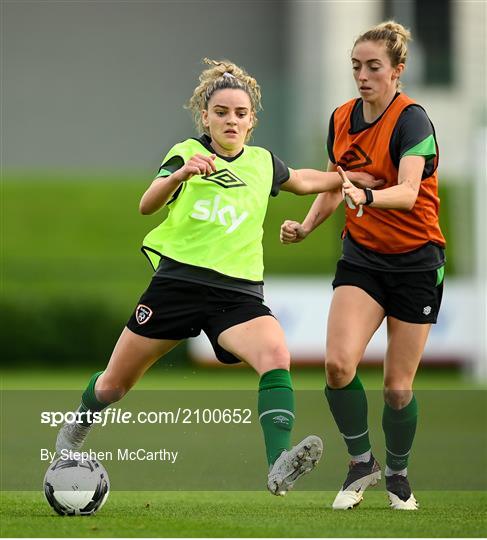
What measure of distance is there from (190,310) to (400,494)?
58.6 inches

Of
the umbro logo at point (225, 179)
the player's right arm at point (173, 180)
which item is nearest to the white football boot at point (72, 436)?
the player's right arm at point (173, 180)

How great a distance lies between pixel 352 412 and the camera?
6324 millimetres

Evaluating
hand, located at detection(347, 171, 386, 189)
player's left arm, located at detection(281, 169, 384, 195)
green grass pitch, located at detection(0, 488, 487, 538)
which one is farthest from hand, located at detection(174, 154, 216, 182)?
green grass pitch, located at detection(0, 488, 487, 538)

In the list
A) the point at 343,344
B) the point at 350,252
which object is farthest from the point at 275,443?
the point at 350,252

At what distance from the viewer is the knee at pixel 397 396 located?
20.8 feet

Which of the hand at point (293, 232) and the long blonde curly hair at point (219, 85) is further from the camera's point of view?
the hand at point (293, 232)

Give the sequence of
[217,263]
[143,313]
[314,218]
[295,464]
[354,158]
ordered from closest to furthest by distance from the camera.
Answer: [295,464] → [217,263] → [143,313] → [354,158] → [314,218]

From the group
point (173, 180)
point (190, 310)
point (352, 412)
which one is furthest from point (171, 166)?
point (352, 412)

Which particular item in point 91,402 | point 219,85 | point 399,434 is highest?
point 219,85

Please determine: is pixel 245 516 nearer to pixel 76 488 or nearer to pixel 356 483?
pixel 356 483

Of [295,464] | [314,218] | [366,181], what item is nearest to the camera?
[295,464]

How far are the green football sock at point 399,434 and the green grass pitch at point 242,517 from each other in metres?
0.25

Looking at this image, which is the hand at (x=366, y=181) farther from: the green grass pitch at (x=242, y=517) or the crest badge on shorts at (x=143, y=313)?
the green grass pitch at (x=242, y=517)

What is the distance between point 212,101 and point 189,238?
2.23ft
